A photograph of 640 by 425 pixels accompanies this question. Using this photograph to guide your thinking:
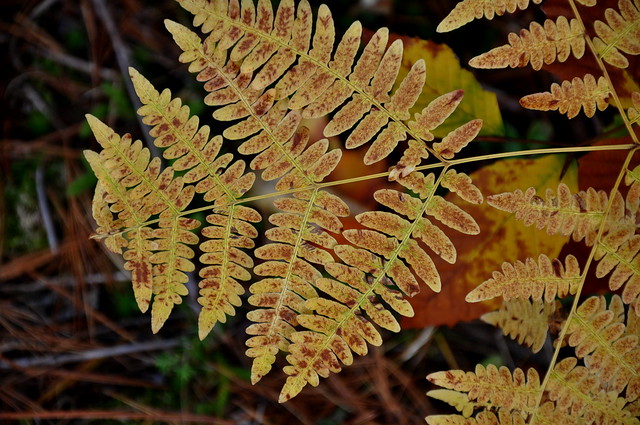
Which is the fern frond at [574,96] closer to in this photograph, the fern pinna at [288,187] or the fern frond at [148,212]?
the fern pinna at [288,187]

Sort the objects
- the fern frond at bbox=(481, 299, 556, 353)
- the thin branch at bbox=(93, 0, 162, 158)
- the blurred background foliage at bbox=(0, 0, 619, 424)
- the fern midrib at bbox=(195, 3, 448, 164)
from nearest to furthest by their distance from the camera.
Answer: the fern midrib at bbox=(195, 3, 448, 164)
the fern frond at bbox=(481, 299, 556, 353)
the blurred background foliage at bbox=(0, 0, 619, 424)
the thin branch at bbox=(93, 0, 162, 158)

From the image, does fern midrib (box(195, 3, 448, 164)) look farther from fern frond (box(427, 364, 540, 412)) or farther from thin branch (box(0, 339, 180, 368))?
thin branch (box(0, 339, 180, 368))

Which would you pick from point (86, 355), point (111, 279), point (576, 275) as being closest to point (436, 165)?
point (576, 275)

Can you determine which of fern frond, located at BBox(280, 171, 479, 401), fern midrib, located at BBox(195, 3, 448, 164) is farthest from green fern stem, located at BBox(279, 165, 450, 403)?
fern midrib, located at BBox(195, 3, 448, 164)

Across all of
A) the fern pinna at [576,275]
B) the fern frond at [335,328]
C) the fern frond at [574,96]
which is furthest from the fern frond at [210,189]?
the fern frond at [574,96]

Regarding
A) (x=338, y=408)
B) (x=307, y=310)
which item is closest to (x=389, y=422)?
(x=338, y=408)

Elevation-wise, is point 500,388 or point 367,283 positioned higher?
point 367,283

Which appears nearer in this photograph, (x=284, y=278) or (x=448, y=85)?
(x=284, y=278)

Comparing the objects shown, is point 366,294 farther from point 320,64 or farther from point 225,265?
point 320,64
